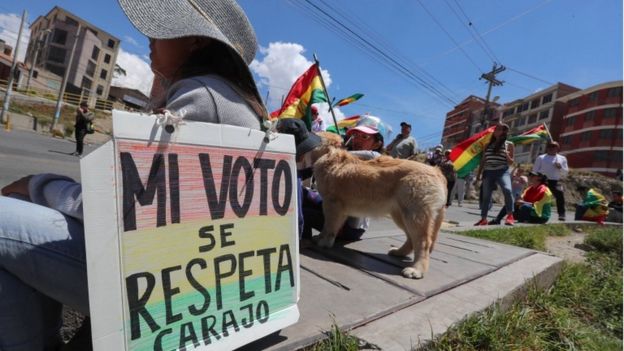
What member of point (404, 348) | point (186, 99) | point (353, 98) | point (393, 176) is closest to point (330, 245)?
point (393, 176)

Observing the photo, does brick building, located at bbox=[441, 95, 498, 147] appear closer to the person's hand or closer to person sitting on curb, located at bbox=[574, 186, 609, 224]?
person sitting on curb, located at bbox=[574, 186, 609, 224]

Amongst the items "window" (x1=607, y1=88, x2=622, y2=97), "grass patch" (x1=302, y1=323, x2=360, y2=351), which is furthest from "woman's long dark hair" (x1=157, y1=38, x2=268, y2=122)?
"window" (x1=607, y1=88, x2=622, y2=97)

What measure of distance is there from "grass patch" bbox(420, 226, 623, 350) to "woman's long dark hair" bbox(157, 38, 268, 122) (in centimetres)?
140

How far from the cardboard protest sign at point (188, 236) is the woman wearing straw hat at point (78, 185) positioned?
0.15 m

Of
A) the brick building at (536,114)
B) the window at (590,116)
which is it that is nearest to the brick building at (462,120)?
the brick building at (536,114)

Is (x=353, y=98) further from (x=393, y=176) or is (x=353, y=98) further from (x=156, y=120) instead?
(x=156, y=120)

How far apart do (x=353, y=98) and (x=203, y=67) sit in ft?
25.4

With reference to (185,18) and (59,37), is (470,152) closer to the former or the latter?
(185,18)

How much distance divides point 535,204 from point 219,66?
362 inches

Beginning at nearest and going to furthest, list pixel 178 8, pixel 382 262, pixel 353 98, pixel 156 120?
pixel 156 120 → pixel 178 8 → pixel 382 262 → pixel 353 98

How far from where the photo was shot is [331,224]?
3.27 metres

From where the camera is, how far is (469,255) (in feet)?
11.4

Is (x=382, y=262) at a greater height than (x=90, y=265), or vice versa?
(x=90, y=265)

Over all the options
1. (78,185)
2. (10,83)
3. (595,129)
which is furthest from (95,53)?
(595,129)
